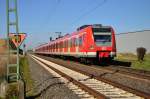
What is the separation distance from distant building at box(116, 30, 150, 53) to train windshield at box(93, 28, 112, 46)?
56.6 feet

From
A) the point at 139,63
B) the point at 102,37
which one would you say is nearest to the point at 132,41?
the point at 139,63

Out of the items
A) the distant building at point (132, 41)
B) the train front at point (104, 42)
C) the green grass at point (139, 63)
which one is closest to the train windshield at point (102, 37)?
the train front at point (104, 42)

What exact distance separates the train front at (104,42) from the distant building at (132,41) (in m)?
17.1

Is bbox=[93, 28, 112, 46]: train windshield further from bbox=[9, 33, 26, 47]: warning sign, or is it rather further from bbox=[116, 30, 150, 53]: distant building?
bbox=[116, 30, 150, 53]: distant building

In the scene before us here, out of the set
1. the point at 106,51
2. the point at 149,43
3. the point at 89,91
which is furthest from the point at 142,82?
the point at 149,43

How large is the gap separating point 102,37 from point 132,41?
21.4 m

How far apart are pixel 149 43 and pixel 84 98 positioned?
3217 centimetres

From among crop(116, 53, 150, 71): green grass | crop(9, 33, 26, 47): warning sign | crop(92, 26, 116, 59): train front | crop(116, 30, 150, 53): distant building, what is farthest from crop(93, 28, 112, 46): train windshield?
crop(116, 30, 150, 53): distant building

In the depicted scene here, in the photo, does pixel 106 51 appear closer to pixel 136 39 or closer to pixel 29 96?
pixel 29 96

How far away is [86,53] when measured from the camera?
24891mm

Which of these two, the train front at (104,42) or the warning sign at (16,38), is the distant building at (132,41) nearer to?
the train front at (104,42)

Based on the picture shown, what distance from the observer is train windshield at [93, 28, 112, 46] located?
79.4 ft

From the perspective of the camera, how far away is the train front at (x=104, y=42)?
23922 millimetres

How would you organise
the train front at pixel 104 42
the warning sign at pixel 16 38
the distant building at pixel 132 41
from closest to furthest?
1. the warning sign at pixel 16 38
2. the train front at pixel 104 42
3. the distant building at pixel 132 41
